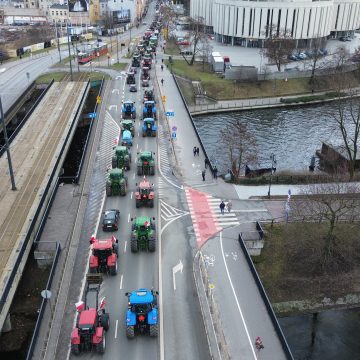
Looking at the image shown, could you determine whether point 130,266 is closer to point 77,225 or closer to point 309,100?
Answer: point 77,225

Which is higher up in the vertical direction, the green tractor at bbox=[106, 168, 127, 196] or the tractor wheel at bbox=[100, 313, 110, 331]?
the green tractor at bbox=[106, 168, 127, 196]

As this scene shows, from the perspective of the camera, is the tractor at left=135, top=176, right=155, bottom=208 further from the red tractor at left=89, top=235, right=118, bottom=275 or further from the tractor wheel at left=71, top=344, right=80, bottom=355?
the tractor wheel at left=71, top=344, right=80, bottom=355

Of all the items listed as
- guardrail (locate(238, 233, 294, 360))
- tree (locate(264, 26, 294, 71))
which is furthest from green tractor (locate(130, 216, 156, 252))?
tree (locate(264, 26, 294, 71))

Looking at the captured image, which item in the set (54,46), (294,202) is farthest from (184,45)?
(294,202)

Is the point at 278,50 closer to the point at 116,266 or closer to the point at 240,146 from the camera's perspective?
the point at 240,146

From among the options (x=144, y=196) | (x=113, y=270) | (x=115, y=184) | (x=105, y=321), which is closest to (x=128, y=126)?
(x=115, y=184)
